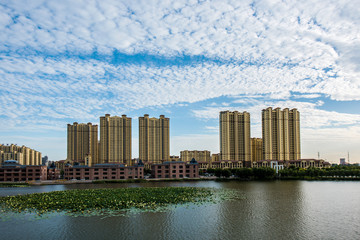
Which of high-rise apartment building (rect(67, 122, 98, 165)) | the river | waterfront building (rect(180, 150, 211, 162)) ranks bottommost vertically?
the river

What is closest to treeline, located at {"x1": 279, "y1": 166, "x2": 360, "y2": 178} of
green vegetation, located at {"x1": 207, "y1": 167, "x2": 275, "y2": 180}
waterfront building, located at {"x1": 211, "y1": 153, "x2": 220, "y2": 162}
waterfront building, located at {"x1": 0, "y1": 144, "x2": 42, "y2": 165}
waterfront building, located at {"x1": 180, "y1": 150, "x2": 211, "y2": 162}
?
green vegetation, located at {"x1": 207, "y1": 167, "x2": 275, "y2": 180}

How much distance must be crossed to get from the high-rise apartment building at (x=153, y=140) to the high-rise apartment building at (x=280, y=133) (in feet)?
123

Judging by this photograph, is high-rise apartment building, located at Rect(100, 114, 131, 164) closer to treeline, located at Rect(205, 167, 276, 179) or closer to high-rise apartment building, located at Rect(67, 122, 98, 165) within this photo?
high-rise apartment building, located at Rect(67, 122, 98, 165)

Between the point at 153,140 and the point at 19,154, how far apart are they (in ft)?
164

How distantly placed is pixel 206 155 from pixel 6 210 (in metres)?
116

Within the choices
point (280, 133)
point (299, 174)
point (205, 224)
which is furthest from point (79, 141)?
point (205, 224)

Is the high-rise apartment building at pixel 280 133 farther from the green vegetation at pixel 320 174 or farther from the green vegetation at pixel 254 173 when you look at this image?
the green vegetation at pixel 254 173

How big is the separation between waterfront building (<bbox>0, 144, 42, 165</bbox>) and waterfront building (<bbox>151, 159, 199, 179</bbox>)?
5711 cm

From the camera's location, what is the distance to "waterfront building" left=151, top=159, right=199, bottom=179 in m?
89.4

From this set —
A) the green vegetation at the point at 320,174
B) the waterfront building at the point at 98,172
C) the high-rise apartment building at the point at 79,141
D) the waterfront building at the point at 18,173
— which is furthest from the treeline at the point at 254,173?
the high-rise apartment building at the point at 79,141

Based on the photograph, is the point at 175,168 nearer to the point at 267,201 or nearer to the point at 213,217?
the point at 267,201

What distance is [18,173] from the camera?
262 feet

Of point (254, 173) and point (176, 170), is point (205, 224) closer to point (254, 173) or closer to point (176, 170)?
point (254, 173)

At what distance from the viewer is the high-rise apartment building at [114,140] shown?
113 metres
